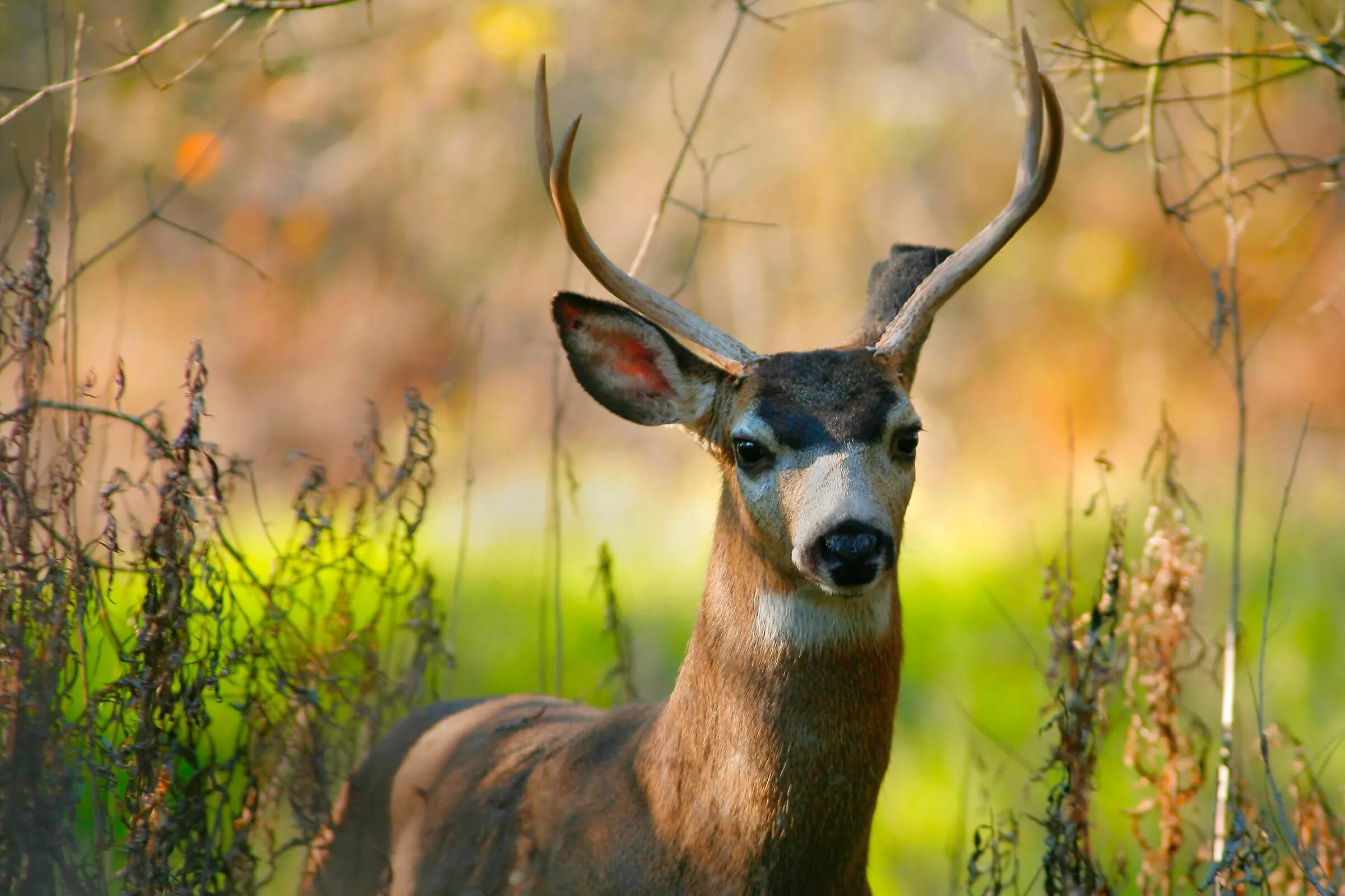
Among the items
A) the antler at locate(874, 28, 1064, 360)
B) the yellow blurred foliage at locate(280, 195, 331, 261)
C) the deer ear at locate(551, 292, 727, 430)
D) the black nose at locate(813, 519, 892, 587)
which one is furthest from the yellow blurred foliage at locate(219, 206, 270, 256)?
the black nose at locate(813, 519, 892, 587)

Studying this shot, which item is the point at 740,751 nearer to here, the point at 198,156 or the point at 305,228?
the point at 198,156

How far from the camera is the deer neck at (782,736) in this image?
3.72m

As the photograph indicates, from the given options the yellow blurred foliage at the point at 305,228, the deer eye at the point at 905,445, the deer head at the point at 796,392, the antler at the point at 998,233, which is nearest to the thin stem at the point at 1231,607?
the antler at the point at 998,233

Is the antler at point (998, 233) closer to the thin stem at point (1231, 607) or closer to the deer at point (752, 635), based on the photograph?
the deer at point (752, 635)

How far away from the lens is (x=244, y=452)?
44.5ft

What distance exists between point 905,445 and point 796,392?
292mm

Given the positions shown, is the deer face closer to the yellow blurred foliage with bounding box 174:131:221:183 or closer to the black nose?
the black nose

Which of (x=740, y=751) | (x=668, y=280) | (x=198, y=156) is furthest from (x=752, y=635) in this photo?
(x=668, y=280)

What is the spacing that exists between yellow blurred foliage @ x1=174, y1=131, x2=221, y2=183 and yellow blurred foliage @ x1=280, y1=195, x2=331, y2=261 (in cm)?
163

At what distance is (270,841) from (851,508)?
1.93 metres

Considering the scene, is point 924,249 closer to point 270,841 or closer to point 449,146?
point 270,841

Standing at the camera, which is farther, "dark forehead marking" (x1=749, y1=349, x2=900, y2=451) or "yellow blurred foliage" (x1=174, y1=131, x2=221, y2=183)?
"yellow blurred foliage" (x1=174, y1=131, x2=221, y2=183)

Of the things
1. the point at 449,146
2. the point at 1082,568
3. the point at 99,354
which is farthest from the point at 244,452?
the point at 1082,568

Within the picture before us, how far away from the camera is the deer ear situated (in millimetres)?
4301
